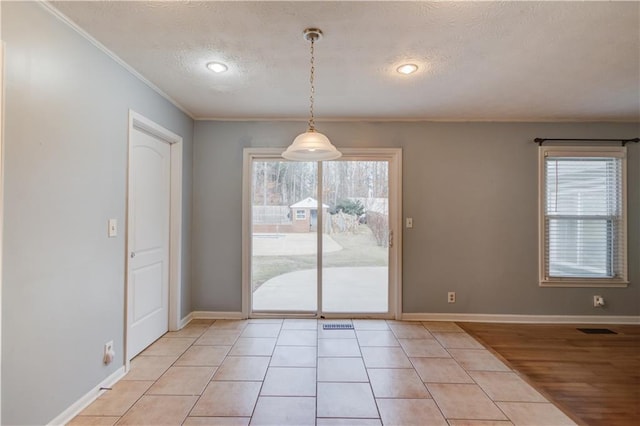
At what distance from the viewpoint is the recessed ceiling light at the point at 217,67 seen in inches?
94.8

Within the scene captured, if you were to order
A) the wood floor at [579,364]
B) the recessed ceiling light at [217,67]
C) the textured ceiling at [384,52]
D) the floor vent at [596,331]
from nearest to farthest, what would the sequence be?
the textured ceiling at [384,52] → the wood floor at [579,364] → the recessed ceiling light at [217,67] → the floor vent at [596,331]

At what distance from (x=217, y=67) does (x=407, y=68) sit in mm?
1496

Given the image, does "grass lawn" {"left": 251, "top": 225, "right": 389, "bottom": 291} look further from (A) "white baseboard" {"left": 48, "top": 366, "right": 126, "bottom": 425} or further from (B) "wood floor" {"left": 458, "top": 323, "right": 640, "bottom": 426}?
(A) "white baseboard" {"left": 48, "top": 366, "right": 126, "bottom": 425}

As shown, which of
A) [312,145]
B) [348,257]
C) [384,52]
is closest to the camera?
[312,145]

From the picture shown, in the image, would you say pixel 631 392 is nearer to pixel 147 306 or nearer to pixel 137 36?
pixel 147 306

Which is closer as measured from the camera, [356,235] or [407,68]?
[407,68]

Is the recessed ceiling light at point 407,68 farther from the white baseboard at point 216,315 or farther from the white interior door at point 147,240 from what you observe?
the white baseboard at point 216,315

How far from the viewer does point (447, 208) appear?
3.77 m

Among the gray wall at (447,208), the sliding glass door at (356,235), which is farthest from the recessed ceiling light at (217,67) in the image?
the sliding glass door at (356,235)

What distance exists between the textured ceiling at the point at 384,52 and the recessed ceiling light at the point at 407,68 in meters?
0.05

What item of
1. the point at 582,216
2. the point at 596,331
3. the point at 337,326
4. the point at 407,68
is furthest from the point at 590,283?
the point at 407,68

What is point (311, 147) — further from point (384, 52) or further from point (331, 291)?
point (331, 291)

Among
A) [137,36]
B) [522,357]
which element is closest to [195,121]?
[137,36]

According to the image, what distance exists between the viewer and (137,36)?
6.72ft
